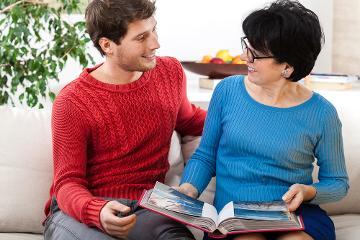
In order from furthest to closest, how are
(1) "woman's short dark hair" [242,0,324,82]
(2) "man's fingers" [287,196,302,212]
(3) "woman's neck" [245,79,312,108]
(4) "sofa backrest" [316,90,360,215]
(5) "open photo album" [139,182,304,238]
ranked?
(4) "sofa backrest" [316,90,360,215] → (3) "woman's neck" [245,79,312,108] → (1) "woman's short dark hair" [242,0,324,82] → (2) "man's fingers" [287,196,302,212] → (5) "open photo album" [139,182,304,238]

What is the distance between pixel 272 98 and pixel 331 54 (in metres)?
2.07

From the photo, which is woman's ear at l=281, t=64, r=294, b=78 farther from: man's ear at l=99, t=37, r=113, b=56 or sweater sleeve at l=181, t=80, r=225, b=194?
man's ear at l=99, t=37, r=113, b=56

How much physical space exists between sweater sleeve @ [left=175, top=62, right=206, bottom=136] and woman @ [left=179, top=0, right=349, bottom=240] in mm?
228

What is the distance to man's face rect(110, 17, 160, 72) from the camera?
2215mm

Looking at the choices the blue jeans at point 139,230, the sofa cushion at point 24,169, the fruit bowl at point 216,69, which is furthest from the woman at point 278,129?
the fruit bowl at point 216,69

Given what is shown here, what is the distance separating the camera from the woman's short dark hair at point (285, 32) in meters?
2.06

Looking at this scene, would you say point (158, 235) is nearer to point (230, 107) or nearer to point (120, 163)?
point (120, 163)

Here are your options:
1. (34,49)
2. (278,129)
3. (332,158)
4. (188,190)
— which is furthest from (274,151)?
(34,49)

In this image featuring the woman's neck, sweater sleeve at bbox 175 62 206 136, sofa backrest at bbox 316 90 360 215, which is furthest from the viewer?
sofa backrest at bbox 316 90 360 215

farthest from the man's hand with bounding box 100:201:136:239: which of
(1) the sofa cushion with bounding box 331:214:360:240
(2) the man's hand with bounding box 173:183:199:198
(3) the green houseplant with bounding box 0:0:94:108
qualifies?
(3) the green houseplant with bounding box 0:0:94:108

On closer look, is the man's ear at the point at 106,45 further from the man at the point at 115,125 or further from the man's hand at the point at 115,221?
the man's hand at the point at 115,221

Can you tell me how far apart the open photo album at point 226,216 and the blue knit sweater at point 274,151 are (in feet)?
0.65

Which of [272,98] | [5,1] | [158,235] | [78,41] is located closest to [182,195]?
[158,235]

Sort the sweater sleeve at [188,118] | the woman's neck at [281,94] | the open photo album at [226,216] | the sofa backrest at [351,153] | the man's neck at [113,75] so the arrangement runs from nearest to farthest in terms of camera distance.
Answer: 1. the open photo album at [226,216]
2. the woman's neck at [281,94]
3. the man's neck at [113,75]
4. the sweater sleeve at [188,118]
5. the sofa backrest at [351,153]
